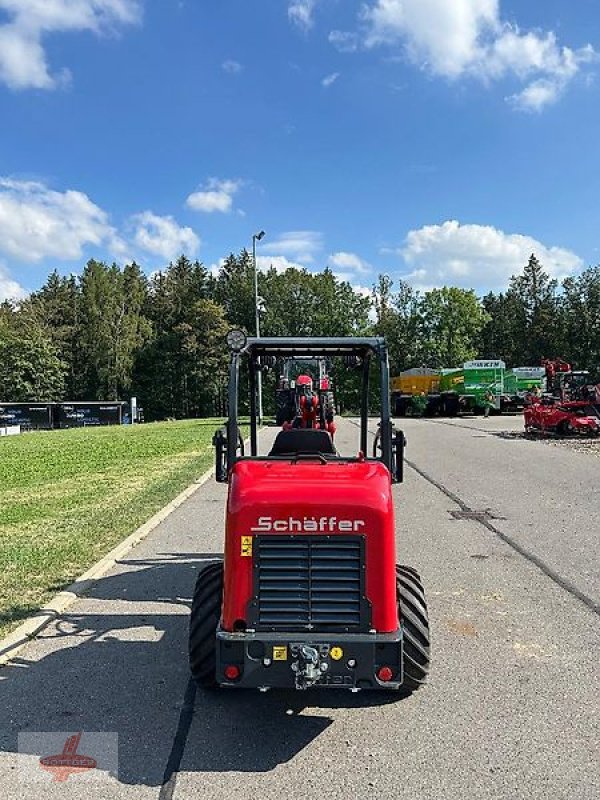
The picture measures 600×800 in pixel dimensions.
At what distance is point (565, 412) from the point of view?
2528cm

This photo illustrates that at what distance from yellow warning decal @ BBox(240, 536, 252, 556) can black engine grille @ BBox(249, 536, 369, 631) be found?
32mm

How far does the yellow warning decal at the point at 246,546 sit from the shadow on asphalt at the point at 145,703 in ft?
3.17

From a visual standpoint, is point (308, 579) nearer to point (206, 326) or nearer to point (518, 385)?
point (518, 385)

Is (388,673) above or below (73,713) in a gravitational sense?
above

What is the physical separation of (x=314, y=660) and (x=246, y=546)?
0.64 metres

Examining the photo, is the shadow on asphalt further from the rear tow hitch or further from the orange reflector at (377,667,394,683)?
the orange reflector at (377,667,394,683)

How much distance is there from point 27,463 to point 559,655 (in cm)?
1684

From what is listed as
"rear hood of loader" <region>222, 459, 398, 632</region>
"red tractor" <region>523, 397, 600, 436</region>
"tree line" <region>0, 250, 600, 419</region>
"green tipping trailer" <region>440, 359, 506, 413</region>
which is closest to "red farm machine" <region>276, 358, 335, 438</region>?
"rear hood of loader" <region>222, 459, 398, 632</region>

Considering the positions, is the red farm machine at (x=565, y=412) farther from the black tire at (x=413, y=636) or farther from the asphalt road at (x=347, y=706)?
the black tire at (x=413, y=636)

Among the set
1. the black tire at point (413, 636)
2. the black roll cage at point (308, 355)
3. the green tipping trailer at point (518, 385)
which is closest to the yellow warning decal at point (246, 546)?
the black tire at point (413, 636)

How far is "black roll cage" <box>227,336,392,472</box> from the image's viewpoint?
195 inches

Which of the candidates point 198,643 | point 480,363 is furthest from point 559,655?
point 480,363

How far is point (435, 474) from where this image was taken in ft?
50.1

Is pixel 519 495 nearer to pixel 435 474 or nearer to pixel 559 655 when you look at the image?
Result: pixel 435 474
